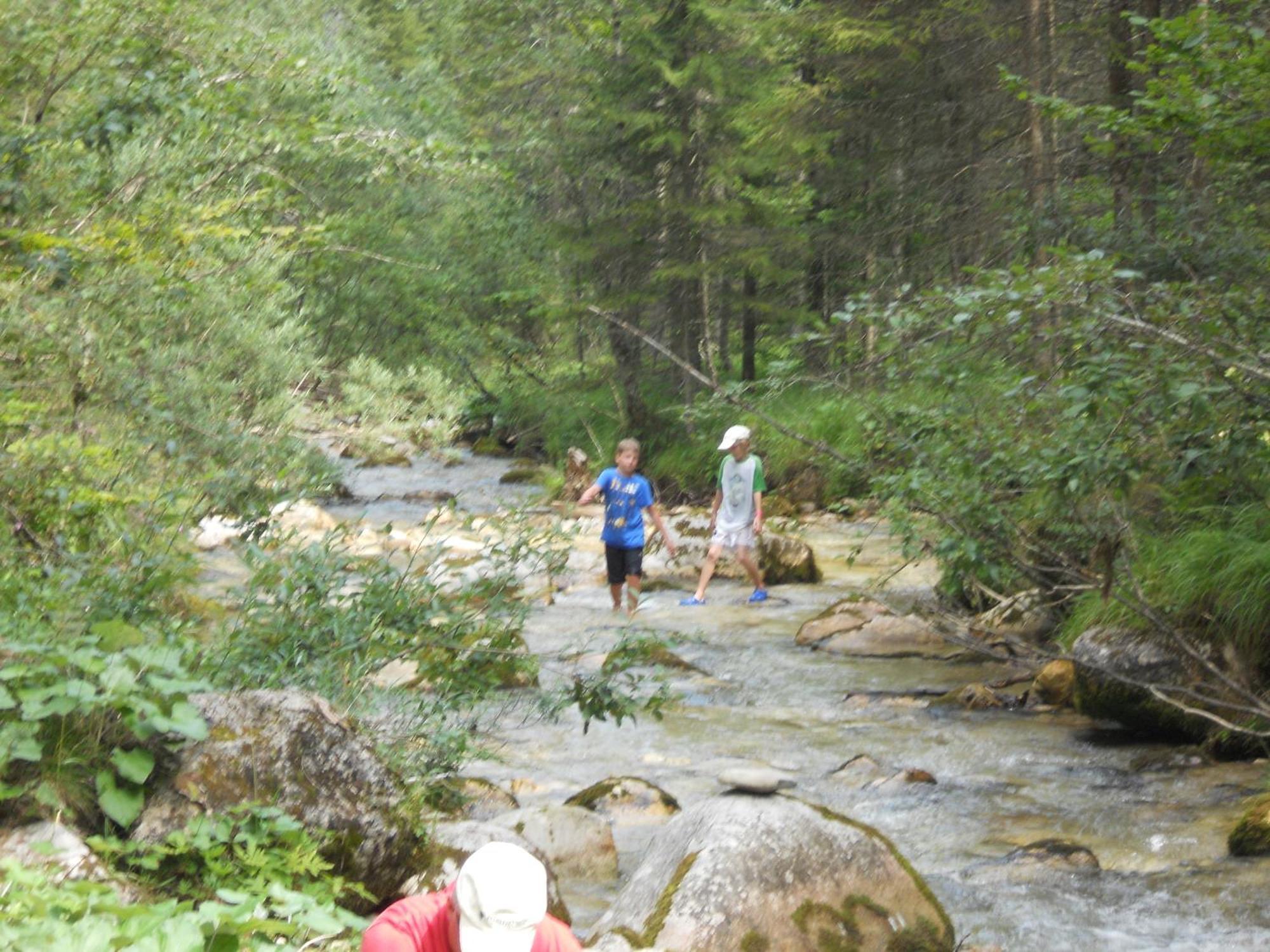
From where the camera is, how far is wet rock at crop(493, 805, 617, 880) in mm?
6699

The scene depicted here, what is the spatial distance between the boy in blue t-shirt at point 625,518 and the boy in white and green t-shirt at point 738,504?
94 centimetres

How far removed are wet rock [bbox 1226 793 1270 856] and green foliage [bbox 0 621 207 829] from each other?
17.3 feet

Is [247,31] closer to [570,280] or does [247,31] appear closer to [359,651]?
[359,651]

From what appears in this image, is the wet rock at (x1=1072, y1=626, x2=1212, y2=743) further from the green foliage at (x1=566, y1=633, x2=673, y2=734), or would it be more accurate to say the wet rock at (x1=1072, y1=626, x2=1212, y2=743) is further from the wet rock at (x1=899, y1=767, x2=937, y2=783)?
the green foliage at (x1=566, y1=633, x2=673, y2=734)

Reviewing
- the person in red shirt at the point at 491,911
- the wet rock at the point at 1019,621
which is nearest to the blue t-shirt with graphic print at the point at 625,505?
the wet rock at the point at 1019,621

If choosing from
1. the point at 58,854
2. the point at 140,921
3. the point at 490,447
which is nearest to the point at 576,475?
the point at 490,447

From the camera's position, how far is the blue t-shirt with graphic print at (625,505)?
1333cm

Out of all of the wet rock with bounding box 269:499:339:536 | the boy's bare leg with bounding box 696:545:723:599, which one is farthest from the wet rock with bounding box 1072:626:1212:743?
the wet rock with bounding box 269:499:339:536

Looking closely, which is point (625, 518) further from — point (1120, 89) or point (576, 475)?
point (576, 475)

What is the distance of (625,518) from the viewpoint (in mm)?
13383

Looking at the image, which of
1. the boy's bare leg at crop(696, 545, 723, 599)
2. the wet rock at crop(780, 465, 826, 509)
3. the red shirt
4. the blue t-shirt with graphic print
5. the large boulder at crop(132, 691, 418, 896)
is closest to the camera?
the red shirt

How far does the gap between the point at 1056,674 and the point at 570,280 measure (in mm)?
21224

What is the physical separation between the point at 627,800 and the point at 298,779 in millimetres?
2914

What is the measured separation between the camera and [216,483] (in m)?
8.06
